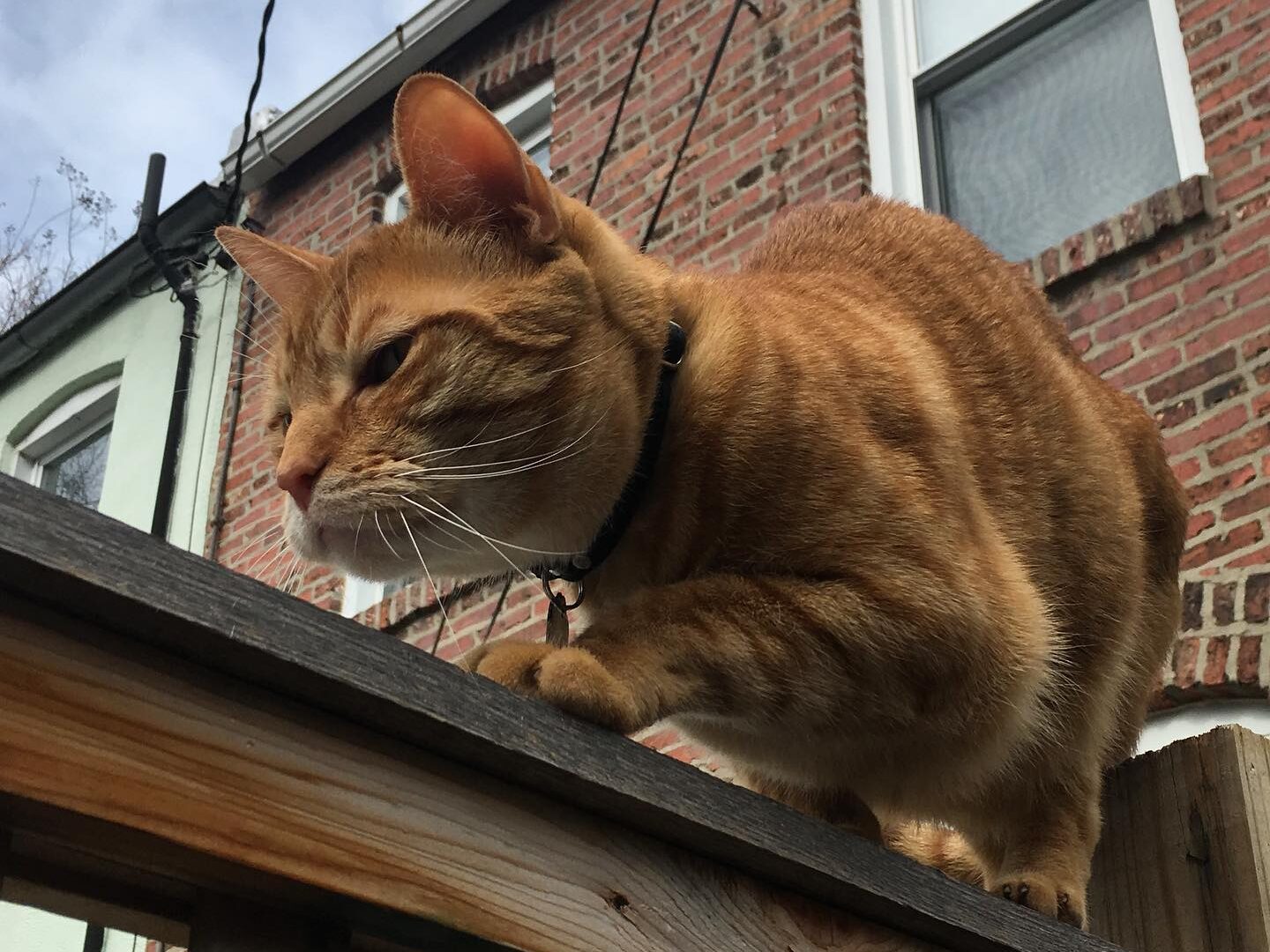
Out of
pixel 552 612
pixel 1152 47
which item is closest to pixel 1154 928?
pixel 552 612

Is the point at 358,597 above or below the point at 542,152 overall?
below

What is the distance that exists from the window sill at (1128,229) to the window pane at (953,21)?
1188 millimetres

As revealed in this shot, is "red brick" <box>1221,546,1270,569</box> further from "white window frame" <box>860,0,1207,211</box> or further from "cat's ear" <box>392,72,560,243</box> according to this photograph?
"cat's ear" <box>392,72,560,243</box>

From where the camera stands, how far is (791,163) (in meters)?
4.96

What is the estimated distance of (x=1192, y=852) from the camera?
4.94 feet

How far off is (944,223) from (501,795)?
5.57 feet

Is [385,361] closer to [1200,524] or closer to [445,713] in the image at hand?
[445,713]

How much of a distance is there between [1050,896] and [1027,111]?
3.73m

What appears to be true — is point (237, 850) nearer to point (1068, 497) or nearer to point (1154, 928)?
point (1154, 928)

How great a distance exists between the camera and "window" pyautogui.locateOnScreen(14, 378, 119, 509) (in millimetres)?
7441

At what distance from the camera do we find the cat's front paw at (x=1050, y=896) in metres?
1.61

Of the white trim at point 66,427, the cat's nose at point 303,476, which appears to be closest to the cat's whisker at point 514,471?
the cat's nose at point 303,476

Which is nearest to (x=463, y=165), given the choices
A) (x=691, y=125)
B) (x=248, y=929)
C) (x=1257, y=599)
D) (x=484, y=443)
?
(x=484, y=443)

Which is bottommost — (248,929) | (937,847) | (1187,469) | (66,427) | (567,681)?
(248,929)
